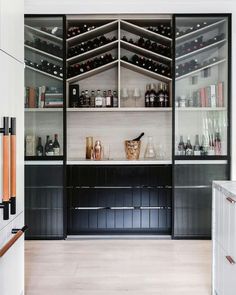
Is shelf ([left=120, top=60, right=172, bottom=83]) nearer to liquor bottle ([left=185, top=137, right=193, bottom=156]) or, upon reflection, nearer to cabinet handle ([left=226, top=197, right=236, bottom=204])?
liquor bottle ([left=185, top=137, right=193, bottom=156])

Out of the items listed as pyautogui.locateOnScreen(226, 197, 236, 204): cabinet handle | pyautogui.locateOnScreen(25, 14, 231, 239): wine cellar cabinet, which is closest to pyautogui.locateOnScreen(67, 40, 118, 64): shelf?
pyautogui.locateOnScreen(25, 14, 231, 239): wine cellar cabinet

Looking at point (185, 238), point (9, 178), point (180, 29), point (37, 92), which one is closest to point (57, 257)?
point (185, 238)

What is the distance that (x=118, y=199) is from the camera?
562 cm

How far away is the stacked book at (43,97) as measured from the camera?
5594 mm

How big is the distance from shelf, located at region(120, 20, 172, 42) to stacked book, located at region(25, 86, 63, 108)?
3.81ft

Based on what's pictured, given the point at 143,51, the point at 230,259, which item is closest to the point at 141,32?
the point at 143,51

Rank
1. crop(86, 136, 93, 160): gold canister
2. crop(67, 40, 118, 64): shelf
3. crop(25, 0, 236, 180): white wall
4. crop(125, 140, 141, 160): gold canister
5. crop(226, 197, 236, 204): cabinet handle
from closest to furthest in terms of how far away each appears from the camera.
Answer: crop(226, 197, 236, 204): cabinet handle, crop(25, 0, 236, 180): white wall, crop(67, 40, 118, 64): shelf, crop(125, 140, 141, 160): gold canister, crop(86, 136, 93, 160): gold canister

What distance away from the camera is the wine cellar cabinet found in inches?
217

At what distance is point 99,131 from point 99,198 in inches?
36.8

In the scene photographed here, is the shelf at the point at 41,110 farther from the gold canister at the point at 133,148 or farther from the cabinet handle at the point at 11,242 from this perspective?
the cabinet handle at the point at 11,242

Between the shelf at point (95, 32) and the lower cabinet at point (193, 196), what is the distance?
193 centimetres

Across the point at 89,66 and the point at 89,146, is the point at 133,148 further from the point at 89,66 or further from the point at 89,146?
the point at 89,66

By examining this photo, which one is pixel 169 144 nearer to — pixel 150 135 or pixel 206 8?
pixel 150 135

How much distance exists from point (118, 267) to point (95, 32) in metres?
2.94
